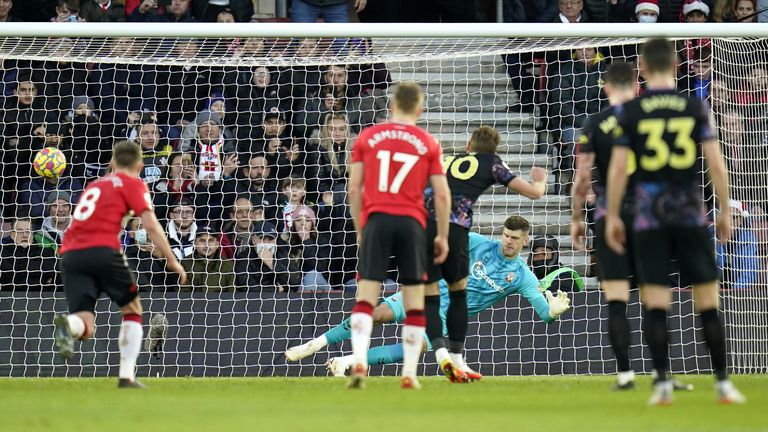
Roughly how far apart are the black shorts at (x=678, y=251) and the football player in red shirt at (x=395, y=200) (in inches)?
78.0

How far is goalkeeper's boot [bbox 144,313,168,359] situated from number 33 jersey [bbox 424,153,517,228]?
4.08 m

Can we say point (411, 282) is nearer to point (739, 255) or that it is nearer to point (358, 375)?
point (358, 375)

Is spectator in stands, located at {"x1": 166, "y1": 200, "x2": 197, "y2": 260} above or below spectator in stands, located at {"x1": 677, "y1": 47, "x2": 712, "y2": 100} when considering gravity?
below

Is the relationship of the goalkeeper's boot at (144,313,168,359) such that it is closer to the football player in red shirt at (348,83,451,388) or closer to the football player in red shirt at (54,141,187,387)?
the football player in red shirt at (54,141,187,387)

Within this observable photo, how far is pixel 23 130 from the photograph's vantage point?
1445 cm

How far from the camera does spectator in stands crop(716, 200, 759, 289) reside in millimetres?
13109

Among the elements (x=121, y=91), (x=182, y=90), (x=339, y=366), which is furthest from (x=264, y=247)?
(x=121, y=91)

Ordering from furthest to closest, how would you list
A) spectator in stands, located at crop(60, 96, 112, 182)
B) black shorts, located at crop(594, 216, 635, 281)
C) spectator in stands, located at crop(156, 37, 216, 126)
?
spectator in stands, located at crop(156, 37, 216, 126), spectator in stands, located at crop(60, 96, 112, 182), black shorts, located at crop(594, 216, 635, 281)

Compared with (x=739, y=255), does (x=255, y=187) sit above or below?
above

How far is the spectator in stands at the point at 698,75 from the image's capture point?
13.7 m

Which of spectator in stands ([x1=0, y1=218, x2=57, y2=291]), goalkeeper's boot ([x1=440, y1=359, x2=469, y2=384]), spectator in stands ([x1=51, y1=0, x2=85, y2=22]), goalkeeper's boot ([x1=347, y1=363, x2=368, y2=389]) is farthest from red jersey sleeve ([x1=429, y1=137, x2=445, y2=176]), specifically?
spectator in stands ([x1=51, y1=0, x2=85, y2=22])

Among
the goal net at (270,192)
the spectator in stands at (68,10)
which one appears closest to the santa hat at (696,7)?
the goal net at (270,192)

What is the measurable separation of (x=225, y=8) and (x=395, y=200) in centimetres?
830

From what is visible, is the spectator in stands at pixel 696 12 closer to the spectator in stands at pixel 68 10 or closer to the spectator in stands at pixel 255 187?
the spectator in stands at pixel 255 187
